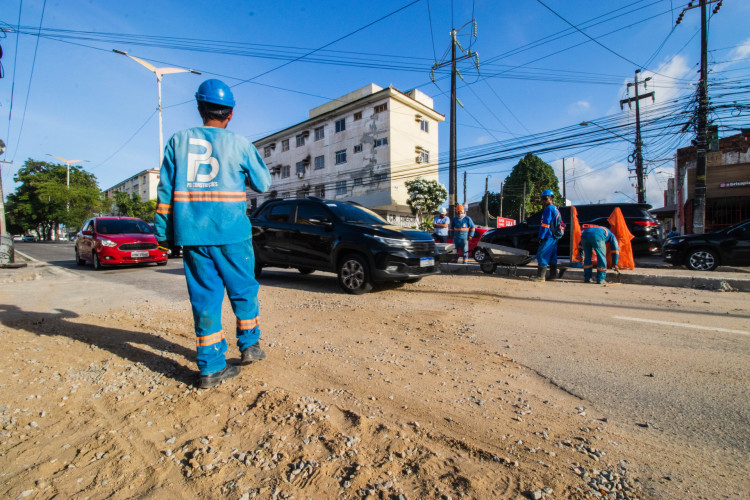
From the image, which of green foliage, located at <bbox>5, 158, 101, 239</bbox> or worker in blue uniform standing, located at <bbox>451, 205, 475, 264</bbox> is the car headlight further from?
green foliage, located at <bbox>5, 158, 101, 239</bbox>

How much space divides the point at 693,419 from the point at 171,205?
3.39 m

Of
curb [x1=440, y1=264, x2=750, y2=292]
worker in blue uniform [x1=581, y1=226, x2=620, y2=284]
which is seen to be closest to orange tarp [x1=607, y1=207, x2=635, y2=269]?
curb [x1=440, y1=264, x2=750, y2=292]

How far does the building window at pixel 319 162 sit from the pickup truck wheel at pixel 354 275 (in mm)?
33266

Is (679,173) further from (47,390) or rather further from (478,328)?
(47,390)

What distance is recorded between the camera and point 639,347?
3.19m

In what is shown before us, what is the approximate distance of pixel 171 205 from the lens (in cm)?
245

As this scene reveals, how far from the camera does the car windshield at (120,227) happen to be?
33.8 feet

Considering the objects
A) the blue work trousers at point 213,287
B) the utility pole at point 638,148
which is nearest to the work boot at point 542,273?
the blue work trousers at point 213,287

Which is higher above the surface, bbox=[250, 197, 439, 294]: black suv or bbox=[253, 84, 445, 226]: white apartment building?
bbox=[253, 84, 445, 226]: white apartment building

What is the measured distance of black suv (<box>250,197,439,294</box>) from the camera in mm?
5746

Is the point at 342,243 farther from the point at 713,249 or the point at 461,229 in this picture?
the point at 713,249

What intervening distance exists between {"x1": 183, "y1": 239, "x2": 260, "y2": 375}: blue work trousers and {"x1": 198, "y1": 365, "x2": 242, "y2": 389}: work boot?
3 cm

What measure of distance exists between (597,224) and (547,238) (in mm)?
4270

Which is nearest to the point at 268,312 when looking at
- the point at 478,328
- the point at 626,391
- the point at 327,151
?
the point at 478,328
